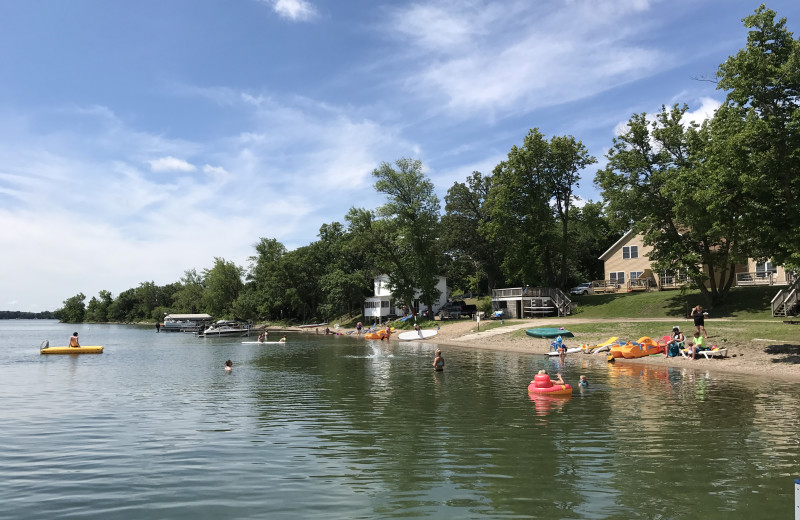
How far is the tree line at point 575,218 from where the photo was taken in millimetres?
25969

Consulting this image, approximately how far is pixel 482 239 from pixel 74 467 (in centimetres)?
7719

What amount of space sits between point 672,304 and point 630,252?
17.1m

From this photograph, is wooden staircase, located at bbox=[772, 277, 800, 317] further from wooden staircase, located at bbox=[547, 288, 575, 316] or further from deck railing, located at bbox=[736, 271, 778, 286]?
wooden staircase, located at bbox=[547, 288, 575, 316]

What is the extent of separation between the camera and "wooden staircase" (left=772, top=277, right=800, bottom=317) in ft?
134

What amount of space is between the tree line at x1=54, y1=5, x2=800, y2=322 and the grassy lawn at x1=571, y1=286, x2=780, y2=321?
1803 mm

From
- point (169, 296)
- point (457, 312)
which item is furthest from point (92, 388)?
point (169, 296)

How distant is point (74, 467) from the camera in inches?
478

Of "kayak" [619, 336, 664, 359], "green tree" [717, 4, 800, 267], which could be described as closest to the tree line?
"green tree" [717, 4, 800, 267]

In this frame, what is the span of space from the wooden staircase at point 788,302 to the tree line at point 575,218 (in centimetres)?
506

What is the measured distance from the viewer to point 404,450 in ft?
42.7

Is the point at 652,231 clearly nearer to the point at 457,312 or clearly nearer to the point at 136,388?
the point at 457,312

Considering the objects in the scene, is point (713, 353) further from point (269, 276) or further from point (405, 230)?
point (269, 276)

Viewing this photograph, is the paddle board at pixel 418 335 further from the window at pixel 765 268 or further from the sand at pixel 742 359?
the window at pixel 765 268

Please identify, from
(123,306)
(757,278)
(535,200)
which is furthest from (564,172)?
(123,306)
